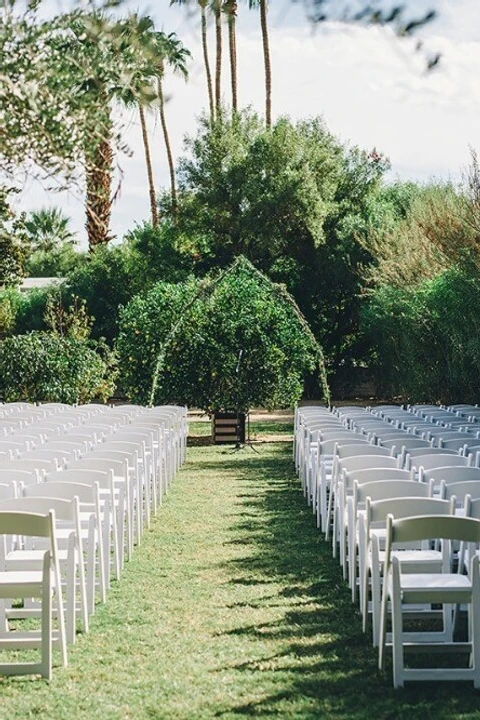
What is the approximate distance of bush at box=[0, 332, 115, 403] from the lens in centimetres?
2562

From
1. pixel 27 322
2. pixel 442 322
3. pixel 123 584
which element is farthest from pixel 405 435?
pixel 27 322

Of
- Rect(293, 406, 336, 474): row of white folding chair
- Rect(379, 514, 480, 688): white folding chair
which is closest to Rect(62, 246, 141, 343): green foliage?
Rect(293, 406, 336, 474): row of white folding chair

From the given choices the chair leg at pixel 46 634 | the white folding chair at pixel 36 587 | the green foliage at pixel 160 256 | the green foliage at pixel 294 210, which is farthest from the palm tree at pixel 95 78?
the green foliage at pixel 160 256

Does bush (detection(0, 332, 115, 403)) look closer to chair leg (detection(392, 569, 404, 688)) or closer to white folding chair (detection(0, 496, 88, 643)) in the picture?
white folding chair (detection(0, 496, 88, 643))

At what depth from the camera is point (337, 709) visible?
244 inches

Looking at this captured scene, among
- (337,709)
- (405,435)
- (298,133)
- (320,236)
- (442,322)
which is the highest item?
(298,133)

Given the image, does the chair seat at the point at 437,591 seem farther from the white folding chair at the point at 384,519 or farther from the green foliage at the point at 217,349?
the green foliage at the point at 217,349

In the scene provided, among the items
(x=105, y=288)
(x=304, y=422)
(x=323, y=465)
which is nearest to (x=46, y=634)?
(x=323, y=465)

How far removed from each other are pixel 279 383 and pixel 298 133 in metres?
14.1

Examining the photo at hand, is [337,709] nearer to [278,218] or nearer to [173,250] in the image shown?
[278,218]

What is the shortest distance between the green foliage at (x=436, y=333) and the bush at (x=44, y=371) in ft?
23.2

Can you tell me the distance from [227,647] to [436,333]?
16945 millimetres

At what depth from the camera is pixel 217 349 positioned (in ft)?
74.3

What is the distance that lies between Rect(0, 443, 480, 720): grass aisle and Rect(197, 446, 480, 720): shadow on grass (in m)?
0.01
